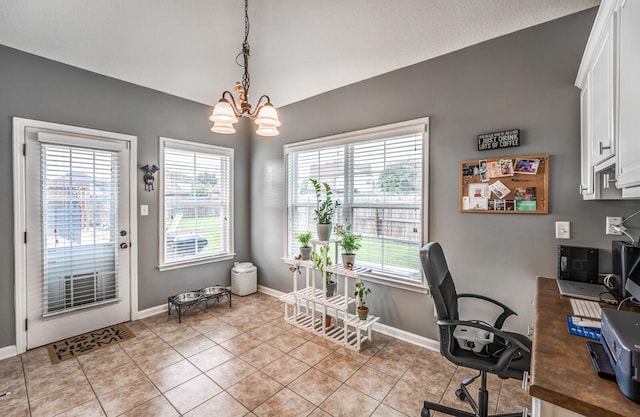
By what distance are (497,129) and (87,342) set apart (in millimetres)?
4258

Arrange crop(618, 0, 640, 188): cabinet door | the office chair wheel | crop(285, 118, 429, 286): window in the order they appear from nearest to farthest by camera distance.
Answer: crop(618, 0, 640, 188): cabinet door, the office chair wheel, crop(285, 118, 429, 286): window

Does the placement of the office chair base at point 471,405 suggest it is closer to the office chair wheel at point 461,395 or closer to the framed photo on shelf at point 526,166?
the office chair wheel at point 461,395

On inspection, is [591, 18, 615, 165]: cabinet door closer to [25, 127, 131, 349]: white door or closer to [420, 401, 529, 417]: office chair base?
[420, 401, 529, 417]: office chair base

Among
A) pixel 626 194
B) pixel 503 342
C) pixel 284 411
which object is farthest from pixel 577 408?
pixel 284 411

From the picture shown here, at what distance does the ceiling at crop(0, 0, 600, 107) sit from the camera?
1.98m

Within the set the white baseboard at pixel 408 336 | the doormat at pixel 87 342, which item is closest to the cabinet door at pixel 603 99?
the white baseboard at pixel 408 336

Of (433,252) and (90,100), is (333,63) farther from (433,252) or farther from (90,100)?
(90,100)

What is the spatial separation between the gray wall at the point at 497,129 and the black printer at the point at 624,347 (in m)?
1.36

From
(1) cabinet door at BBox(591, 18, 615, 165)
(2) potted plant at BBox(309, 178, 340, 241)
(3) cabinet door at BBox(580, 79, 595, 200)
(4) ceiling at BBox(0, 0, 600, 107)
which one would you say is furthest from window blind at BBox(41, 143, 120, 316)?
(3) cabinet door at BBox(580, 79, 595, 200)

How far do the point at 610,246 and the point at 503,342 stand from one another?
40.8 inches

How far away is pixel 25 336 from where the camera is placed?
2586 millimetres

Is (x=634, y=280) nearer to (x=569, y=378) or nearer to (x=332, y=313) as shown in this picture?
(x=569, y=378)

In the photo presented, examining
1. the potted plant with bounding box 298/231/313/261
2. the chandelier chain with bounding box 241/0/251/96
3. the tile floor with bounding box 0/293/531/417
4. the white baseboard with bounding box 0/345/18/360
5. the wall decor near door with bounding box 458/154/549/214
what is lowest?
the tile floor with bounding box 0/293/531/417

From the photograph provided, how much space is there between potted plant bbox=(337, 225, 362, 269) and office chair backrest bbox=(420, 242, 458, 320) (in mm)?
1146
